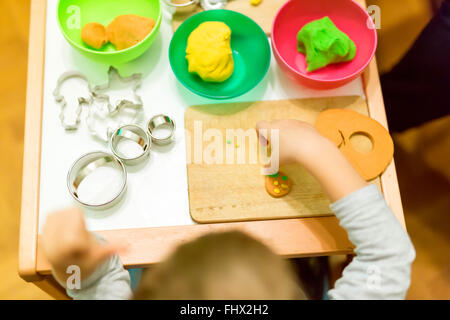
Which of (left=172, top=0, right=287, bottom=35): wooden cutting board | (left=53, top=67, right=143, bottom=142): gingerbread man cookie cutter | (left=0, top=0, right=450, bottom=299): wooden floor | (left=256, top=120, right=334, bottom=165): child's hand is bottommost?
(left=0, top=0, right=450, bottom=299): wooden floor

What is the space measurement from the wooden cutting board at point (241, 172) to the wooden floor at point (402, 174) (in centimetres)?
65

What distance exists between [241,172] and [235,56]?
0.81 feet

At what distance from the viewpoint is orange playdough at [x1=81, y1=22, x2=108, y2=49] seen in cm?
68

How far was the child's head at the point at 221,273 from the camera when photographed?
17.3 inches

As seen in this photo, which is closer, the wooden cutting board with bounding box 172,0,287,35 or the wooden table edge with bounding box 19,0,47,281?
the wooden table edge with bounding box 19,0,47,281

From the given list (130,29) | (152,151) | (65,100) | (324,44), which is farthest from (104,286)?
(324,44)

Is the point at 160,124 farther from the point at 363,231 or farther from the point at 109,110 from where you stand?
the point at 363,231

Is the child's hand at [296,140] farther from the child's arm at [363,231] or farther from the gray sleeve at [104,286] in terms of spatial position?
the gray sleeve at [104,286]

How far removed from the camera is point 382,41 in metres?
1.33

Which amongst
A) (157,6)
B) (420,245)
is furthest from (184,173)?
(420,245)

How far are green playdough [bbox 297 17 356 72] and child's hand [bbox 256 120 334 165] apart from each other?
128 mm

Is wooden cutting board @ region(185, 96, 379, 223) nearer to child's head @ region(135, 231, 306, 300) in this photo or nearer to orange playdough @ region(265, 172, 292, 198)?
orange playdough @ region(265, 172, 292, 198)

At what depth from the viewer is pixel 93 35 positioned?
2.24 ft

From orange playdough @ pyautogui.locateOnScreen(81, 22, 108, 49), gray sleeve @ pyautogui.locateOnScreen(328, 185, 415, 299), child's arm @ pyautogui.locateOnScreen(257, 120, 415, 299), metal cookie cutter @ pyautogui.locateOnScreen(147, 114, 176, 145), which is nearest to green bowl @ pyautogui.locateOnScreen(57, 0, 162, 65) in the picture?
orange playdough @ pyautogui.locateOnScreen(81, 22, 108, 49)
